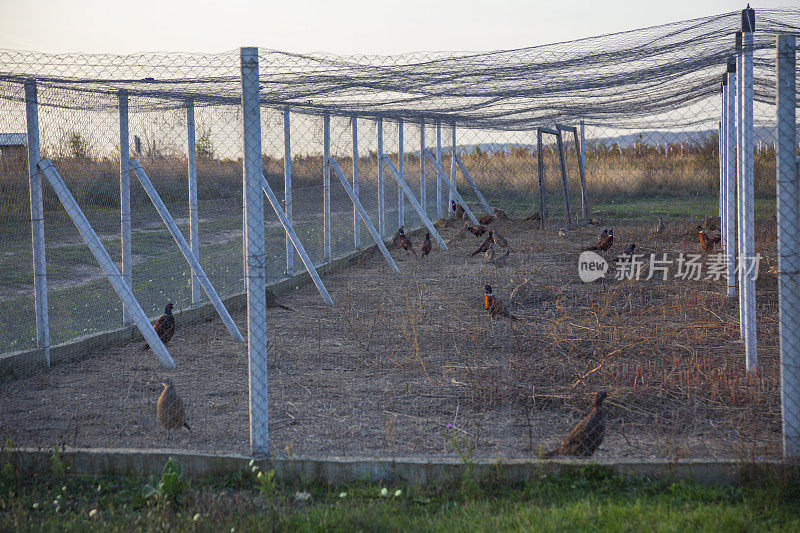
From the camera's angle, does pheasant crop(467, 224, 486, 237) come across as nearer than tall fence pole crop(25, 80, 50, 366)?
No

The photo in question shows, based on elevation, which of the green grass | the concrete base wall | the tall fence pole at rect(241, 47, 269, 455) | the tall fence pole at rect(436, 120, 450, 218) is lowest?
the green grass

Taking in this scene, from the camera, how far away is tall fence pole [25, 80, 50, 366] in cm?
611

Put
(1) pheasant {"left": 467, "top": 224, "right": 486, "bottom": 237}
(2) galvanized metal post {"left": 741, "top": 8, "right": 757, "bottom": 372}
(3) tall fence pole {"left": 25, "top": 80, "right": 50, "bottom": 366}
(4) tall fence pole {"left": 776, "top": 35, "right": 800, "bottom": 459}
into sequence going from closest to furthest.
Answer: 1. (4) tall fence pole {"left": 776, "top": 35, "right": 800, "bottom": 459}
2. (2) galvanized metal post {"left": 741, "top": 8, "right": 757, "bottom": 372}
3. (3) tall fence pole {"left": 25, "top": 80, "right": 50, "bottom": 366}
4. (1) pheasant {"left": 467, "top": 224, "right": 486, "bottom": 237}

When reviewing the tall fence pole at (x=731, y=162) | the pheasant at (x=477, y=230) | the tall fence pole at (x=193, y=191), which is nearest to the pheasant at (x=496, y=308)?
the tall fence pole at (x=731, y=162)

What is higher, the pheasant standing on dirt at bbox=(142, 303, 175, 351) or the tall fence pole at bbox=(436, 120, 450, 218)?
the tall fence pole at bbox=(436, 120, 450, 218)

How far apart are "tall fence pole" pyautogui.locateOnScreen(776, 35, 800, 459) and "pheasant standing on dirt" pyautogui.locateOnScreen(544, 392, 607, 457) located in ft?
3.25

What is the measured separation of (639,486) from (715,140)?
59.2 ft

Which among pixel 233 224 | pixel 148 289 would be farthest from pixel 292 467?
pixel 233 224

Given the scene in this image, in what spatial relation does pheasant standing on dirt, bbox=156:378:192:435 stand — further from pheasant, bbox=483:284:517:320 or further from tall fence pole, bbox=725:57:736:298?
tall fence pole, bbox=725:57:736:298

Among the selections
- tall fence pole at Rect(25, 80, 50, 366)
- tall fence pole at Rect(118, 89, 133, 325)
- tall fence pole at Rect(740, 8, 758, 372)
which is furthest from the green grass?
tall fence pole at Rect(118, 89, 133, 325)

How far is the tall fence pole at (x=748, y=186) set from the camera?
5.09 meters

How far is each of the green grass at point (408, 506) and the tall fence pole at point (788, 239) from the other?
0.54m

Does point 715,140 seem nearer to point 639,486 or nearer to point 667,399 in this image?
point 667,399

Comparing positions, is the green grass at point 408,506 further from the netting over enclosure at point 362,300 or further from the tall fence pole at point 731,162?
the tall fence pole at point 731,162
